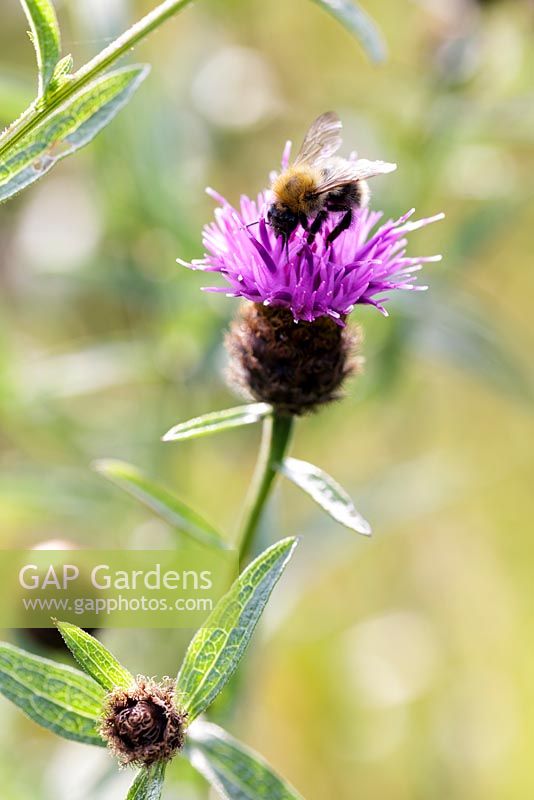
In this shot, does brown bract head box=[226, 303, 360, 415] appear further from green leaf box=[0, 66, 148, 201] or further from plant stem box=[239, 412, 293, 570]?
green leaf box=[0, 66, 148, 201]

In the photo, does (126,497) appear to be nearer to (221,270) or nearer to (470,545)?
(221,270)

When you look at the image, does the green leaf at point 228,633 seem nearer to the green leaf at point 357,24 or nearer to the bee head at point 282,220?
the bee head at point 282,220

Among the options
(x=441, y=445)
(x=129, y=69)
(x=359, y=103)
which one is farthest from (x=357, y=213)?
(x=441, y=445)

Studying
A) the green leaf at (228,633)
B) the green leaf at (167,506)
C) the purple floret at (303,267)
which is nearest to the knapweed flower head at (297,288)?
the purple floret at (303,267)

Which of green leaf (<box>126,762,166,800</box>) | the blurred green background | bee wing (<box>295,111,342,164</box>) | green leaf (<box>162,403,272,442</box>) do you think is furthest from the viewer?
the blurred green background

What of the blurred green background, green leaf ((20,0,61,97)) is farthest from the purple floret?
the blurred green background

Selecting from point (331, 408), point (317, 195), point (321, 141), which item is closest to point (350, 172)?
point (317, 195)
